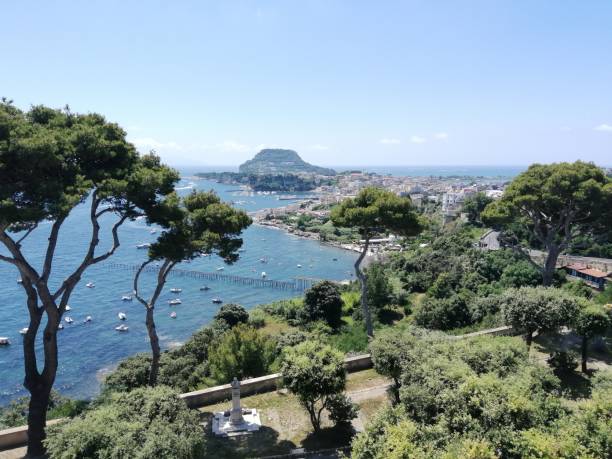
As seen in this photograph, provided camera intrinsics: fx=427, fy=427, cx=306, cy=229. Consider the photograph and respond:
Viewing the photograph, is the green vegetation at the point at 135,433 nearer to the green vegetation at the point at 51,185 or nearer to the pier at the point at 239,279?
the green vegetation at the point at 51,185

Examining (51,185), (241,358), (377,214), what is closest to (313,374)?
(241,358)

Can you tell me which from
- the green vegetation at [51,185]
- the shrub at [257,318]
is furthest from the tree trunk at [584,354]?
the shrub at [257,318]

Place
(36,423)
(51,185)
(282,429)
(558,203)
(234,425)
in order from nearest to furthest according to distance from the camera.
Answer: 1. (51,185)
2. (36,423)
3. (234,425)
4. (282,429)
5. (558,203)

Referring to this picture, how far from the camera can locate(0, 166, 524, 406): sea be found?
89.5ft

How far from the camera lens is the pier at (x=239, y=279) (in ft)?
160

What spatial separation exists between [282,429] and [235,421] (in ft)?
3.40

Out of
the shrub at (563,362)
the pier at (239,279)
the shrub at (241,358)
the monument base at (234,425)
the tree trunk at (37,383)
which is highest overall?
the tree trunk at (37,383)

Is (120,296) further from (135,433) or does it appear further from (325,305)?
(135,433)

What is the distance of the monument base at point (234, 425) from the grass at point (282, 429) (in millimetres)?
136

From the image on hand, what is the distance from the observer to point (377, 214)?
14680 millimetres

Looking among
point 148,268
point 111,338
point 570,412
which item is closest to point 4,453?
point 570,412

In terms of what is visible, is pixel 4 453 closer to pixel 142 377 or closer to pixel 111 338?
pixel 142 377

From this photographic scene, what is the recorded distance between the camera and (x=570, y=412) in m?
7.21

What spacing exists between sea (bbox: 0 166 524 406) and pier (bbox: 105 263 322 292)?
29.4 inches
